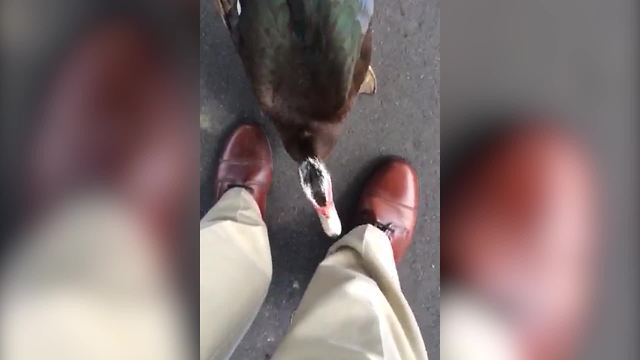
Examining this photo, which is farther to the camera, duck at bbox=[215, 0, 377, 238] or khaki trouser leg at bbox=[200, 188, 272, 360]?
duck at bbox=[215, 0, 377, 238]

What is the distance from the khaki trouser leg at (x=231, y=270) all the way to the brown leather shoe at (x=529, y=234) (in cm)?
24

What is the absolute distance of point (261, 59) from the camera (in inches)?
30.2

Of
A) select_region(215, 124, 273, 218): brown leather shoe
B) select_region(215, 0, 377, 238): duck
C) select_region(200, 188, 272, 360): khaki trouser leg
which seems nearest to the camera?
select_region(200, 188, 272, 360): khaki trouser leg

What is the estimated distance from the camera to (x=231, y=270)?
2.35ft

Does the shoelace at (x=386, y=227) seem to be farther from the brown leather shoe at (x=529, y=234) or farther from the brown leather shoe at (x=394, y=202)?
the brown leather shoe at (x=529, y=234)

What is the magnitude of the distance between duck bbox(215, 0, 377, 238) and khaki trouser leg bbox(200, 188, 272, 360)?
0.29ft

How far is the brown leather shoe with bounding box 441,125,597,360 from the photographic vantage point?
68cm

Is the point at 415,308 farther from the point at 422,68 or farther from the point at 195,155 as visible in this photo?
the point at 195,155

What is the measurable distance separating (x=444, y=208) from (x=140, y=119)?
1.39 feet

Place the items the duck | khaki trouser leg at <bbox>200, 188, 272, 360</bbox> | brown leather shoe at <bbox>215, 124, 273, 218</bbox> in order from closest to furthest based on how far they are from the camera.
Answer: khaki trouser leg at <bbox>200, 188, 272, 360</bbox> < the duck < brown leather shoe at <bbox>215, 124, 273, 218</bbox>

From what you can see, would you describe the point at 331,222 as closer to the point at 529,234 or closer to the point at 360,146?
the point at 360,146

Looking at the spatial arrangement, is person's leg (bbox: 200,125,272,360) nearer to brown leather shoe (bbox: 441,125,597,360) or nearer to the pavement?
the pavement

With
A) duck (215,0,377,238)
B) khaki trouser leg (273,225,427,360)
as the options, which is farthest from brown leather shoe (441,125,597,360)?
duck (215,0,377,238)

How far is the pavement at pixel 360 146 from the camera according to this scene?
808mm
